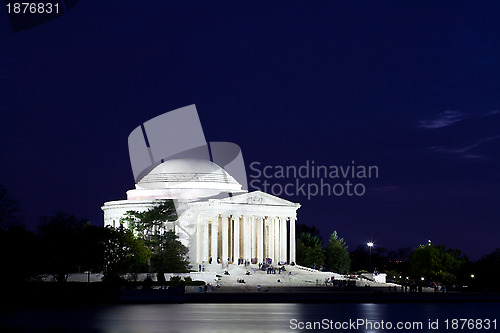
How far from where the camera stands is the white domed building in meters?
156

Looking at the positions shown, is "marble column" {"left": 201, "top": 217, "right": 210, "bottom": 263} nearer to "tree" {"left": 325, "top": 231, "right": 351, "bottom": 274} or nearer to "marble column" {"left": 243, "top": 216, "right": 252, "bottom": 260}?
"marble column" {"left": 243, "top": 216, "right": 252, "bottom": 260}

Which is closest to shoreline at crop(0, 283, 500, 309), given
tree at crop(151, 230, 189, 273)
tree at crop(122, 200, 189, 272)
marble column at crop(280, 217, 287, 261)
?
tree at crop(122, 200, 189, 272)

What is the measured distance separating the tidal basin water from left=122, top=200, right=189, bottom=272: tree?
176 feet

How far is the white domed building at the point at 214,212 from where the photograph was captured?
156 meters

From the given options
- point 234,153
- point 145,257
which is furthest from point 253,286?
point 234,153

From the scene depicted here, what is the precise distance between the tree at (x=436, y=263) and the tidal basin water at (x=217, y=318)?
79444 mm

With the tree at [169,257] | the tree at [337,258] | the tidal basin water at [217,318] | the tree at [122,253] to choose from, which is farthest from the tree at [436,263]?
the tidal basin water at [217,318]

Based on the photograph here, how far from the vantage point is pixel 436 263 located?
6142 inches

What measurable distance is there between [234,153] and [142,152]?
62.9 ft

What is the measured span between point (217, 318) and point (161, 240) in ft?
234

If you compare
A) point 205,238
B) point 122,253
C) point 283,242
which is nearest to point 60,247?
point 122,253

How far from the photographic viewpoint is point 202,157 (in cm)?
17500

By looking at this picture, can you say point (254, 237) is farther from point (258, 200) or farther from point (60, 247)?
point (60, 247)

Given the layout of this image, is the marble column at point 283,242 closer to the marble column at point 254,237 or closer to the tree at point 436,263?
the marble column at point 254,237
